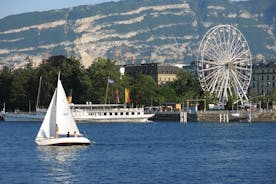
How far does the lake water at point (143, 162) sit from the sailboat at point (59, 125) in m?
0.87

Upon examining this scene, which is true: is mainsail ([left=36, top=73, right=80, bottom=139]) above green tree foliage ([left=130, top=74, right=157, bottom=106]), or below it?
below

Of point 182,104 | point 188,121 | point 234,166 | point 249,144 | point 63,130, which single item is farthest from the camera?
point 182,104

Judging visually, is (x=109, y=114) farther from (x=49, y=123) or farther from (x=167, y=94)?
(x=49, y=123)

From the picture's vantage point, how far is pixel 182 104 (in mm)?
185625

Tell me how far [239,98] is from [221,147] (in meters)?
85.7

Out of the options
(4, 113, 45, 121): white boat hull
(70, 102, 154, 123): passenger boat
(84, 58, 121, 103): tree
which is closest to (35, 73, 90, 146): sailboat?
(70, 102, 154, 123): passenger boat

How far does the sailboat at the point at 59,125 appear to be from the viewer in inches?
3056

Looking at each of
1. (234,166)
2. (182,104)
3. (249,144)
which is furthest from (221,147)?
(182,104)

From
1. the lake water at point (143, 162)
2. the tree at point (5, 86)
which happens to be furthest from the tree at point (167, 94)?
the lake water at point (143, 162)

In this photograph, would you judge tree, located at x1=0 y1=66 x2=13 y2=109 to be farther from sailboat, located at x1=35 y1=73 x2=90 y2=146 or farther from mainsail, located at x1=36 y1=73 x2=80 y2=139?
mainsail, located at x1=36 y1=73 x2=80 y2=139

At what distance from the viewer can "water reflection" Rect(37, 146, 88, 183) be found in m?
56.2

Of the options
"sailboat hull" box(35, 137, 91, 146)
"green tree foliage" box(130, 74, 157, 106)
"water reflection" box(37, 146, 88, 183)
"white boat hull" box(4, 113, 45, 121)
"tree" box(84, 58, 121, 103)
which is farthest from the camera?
"green tree foliage" box(130, 74, 157, 106)

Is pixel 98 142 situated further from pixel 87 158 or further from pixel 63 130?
pixel 87 158

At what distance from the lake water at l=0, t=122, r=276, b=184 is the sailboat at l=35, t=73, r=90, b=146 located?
2.85 ft
